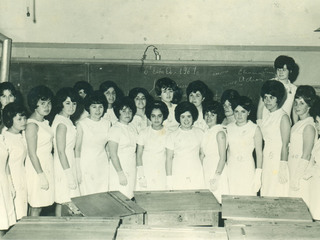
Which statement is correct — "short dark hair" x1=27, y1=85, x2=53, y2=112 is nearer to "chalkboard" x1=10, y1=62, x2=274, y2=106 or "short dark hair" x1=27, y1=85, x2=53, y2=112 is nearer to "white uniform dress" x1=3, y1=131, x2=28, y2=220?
"white uniform dress" x1=3, y1=131, x2=28, y2=220

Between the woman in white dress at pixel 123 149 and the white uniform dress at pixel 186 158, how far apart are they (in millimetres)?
365

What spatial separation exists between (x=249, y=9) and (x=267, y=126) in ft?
6.81

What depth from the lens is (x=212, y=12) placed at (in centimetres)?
532

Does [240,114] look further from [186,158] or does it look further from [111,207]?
[111,207]

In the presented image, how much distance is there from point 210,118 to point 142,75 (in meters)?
1.37

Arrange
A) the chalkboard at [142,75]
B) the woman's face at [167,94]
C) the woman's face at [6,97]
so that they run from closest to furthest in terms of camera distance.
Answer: the woman's face at [6,97], the woman's face at [167,94], the chalkboard at [142,75]

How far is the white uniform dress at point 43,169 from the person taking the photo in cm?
360

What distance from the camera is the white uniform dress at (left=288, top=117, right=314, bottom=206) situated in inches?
143

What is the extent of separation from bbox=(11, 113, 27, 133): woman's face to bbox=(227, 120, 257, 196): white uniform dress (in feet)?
5.96

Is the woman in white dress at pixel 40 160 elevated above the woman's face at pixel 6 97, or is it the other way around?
the woman's face at pixel 6 97

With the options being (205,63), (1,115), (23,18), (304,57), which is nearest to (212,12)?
(205,63)

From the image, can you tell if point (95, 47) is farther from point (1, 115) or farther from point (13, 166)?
point (13, 166)

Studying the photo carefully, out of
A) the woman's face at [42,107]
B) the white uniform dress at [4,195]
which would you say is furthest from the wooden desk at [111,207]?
the woman's face at [42,107]

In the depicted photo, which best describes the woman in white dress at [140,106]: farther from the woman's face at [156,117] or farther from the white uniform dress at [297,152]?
the white uniform dress at [297,152]
